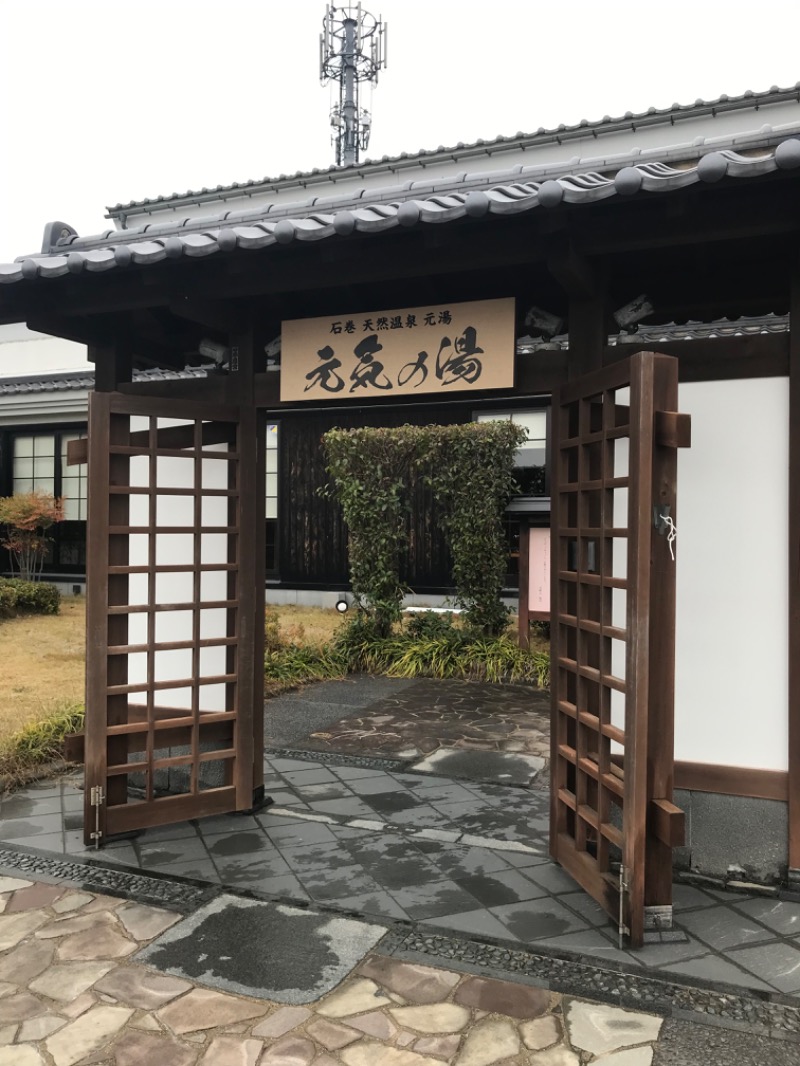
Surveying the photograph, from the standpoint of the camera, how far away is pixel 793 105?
472 inches

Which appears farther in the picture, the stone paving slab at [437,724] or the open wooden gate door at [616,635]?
the stone paving slab at [437,724]

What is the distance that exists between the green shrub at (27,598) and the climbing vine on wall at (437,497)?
226 inches

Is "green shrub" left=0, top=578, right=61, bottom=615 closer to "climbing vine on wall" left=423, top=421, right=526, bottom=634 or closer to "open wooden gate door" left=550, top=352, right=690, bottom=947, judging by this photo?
"climbing vine on wall" left=423, top=421, right=526, bottom=634

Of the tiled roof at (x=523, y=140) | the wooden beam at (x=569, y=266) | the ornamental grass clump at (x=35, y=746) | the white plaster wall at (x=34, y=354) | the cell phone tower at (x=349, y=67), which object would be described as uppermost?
the cell phone tower at (x=349, y=67)

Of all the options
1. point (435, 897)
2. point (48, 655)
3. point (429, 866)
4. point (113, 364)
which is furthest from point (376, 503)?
point (435, 897)

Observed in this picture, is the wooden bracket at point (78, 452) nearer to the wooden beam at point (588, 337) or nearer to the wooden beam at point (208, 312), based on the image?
the wooden beam at point (208, 312)

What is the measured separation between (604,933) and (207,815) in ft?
8.38

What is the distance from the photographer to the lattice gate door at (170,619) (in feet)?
15.3

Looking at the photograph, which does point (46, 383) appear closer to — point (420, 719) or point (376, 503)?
point (376, 503)

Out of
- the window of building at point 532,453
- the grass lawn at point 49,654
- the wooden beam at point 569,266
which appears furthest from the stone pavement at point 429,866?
the window of building at point 532,453

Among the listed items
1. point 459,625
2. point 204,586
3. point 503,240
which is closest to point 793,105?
point 459,625

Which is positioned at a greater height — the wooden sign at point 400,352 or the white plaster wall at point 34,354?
the white plaster wall at point 34,354

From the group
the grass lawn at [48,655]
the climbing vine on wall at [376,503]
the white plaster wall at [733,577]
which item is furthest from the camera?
the climbing vine on wall at [376,503]

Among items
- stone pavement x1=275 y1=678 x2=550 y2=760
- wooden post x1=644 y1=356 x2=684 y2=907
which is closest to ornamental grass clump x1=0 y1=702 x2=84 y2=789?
stone pavement x1=275 y1=678 x2=550 y2=760
